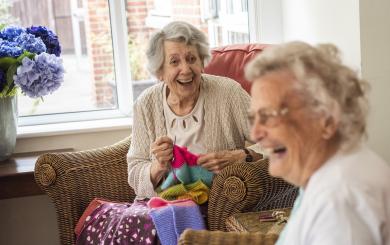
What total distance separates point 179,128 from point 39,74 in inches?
29.0

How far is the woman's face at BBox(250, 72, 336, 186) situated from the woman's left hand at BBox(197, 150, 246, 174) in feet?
3.77

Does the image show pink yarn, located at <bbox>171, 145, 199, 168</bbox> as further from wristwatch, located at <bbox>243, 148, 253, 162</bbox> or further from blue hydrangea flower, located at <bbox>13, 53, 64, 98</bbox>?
blue hydrangea flower, located at <bbox>13, 53, 64, 98</bbox>

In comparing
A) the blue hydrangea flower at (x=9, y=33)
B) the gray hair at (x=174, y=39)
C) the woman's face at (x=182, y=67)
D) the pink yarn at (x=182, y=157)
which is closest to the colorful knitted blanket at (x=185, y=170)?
the pink yarn at (x=182, y=157)

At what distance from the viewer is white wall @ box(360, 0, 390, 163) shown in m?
2.40

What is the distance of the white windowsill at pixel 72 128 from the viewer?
3.42 m

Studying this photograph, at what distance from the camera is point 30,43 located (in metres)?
3.06

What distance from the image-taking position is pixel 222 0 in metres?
3.76

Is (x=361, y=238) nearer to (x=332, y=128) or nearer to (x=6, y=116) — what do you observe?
(x=332, y=128)

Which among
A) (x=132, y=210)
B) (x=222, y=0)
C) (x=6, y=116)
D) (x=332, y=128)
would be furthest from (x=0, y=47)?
(x=332, y=128)

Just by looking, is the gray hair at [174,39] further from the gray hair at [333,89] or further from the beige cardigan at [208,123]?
the gray hair at [333,89]

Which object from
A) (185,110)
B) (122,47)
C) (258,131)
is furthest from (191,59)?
(258,131)

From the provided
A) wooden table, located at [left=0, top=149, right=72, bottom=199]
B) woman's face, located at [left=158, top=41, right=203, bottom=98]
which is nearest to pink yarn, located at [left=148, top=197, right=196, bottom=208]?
woman's face, located at [left=158, top=41, right=203, bottom=98]

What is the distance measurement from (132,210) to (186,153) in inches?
12.1

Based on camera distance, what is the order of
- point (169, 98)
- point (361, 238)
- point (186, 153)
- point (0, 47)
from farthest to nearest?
1. point (0, 47)
2. point (169, 98)
3. point (186, 153)
4. point (361, 238)
